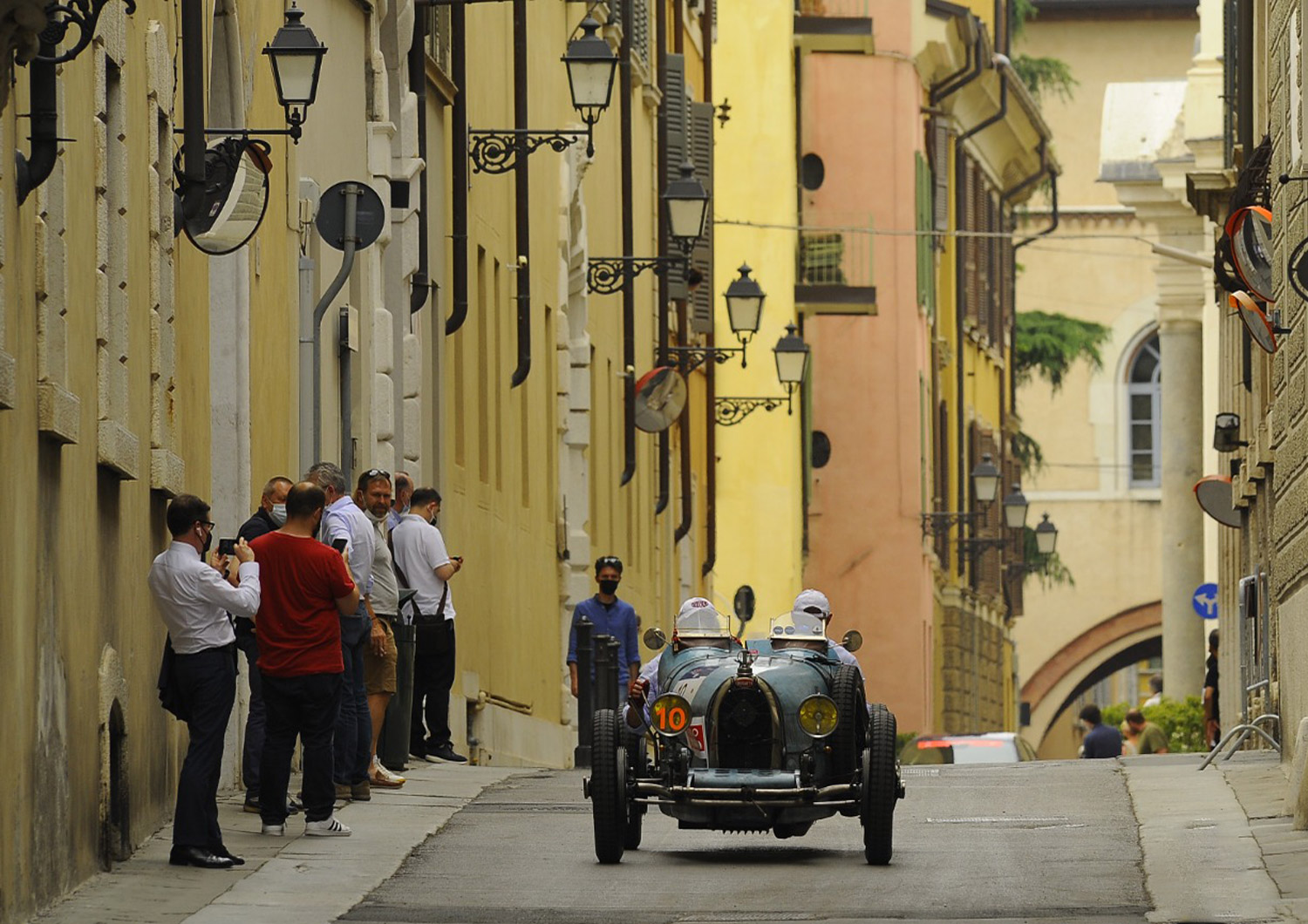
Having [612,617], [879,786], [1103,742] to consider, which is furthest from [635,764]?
[1103,742]

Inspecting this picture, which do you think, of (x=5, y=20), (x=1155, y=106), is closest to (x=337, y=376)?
(x=5, y=20)

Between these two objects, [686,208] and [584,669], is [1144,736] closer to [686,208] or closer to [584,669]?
[686,208]

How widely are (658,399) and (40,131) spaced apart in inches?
891

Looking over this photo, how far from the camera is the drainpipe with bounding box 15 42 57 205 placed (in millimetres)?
12641

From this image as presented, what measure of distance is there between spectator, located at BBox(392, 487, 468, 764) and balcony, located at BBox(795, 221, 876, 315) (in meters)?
23.6

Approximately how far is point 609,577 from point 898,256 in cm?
2401

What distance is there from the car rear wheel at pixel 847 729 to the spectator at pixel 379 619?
11.1 ft

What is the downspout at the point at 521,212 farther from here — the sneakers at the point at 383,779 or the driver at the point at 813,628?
the driver at the point at 813,628

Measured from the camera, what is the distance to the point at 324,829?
52.5 feet

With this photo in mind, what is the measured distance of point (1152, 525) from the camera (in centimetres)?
6700

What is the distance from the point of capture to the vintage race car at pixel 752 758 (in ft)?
50.1

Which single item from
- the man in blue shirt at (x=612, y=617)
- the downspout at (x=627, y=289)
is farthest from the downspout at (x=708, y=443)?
the man in blue shirt at (x=612, y=617)

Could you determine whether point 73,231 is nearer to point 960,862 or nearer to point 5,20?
point 5,20

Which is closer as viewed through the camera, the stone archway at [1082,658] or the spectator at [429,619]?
the spectator at [429,619]
